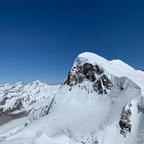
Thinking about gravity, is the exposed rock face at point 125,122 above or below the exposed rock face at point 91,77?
below

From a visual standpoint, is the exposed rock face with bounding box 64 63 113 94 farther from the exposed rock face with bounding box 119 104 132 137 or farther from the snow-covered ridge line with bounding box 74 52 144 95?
the exposed rock face with bounding box 119 104 132 137

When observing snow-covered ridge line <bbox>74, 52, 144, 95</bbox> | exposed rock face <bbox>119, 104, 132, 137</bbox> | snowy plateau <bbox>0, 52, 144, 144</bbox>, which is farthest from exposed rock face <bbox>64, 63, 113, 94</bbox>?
exposed rock face <bbox>119, 104, 132, 137</bbox>

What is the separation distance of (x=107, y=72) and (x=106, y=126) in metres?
13.7

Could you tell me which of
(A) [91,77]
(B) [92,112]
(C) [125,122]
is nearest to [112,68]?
(A) [91,77]

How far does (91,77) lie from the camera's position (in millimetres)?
42500

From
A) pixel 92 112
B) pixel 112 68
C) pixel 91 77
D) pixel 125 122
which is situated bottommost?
pixel 125 122

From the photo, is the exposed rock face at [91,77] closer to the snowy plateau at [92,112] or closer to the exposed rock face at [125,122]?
the snowy plateau at [92,112]

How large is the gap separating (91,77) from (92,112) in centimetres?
984

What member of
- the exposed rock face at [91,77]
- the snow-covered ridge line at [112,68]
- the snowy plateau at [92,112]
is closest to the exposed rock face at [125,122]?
the snowy plateau at [92,112]

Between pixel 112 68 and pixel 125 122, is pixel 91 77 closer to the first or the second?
pixel 112 68

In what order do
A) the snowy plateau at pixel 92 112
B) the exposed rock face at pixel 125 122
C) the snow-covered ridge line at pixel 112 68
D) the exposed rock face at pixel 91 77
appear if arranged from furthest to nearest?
the exposed rock face at pixel 91 77
the snow-covered ridge line at pixel 112 68
the exposed rock face at pixel 125 122
the snowy plateau at pixel 92 112

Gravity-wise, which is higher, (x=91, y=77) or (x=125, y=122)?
(x=91, y=77)

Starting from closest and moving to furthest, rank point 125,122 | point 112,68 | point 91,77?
point 125,122 < point 91,77 < point 112,68

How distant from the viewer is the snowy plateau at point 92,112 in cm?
2762
